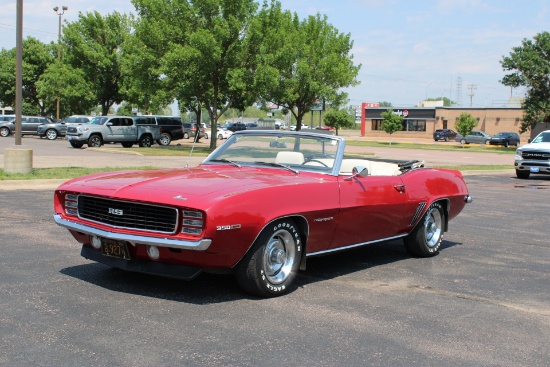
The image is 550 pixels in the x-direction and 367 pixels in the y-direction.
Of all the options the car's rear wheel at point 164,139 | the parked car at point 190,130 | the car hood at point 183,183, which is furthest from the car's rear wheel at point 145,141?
the car hood at point 183,183

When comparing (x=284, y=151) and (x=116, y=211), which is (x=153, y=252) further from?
(x=284, y=151)

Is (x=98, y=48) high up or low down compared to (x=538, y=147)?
up

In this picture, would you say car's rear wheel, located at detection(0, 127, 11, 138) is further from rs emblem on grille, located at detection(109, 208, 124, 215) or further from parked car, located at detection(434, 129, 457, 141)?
rs emblem on grille, located at detection(109, 208, 124, 215)

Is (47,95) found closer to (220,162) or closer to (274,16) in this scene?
(274,16)

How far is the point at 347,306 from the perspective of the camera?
5.51 meters

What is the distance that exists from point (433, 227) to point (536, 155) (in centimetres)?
1545

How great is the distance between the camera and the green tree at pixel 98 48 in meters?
50.7

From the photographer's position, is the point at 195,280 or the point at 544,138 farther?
the point at 544,138

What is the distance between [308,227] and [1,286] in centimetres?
274

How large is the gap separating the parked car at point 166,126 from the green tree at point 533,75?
97.1 ft

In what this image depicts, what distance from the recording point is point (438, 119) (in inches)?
3568

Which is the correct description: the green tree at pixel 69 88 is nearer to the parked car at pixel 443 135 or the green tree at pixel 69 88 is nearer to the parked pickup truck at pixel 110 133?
the parked pickup truck at pixel 110 133

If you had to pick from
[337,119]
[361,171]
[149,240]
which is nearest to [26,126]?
[337,119]

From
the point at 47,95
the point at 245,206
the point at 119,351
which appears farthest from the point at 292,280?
the point at 47,95
